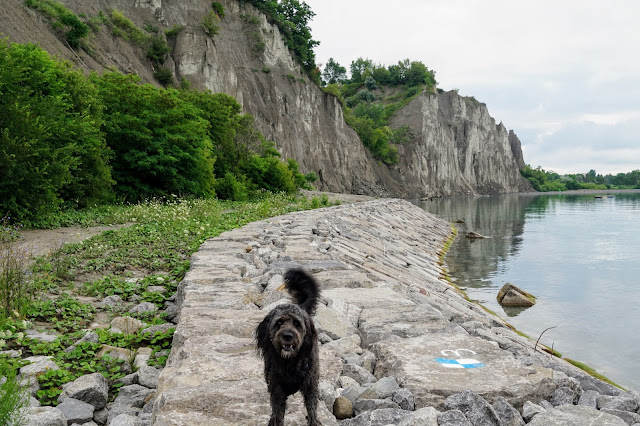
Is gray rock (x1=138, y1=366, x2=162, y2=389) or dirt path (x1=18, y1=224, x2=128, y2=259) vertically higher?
dirt path (x1=18, y1=224, x2=128, y2=259)

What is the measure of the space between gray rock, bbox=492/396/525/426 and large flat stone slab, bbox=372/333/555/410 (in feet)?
0.62

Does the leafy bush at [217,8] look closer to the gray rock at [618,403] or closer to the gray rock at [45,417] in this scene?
the gray rock at [45,417]

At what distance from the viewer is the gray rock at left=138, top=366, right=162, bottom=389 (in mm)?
4180

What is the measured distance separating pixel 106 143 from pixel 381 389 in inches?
876

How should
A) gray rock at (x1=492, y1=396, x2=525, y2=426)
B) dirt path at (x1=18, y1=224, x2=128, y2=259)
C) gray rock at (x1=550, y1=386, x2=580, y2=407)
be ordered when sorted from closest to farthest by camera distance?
1. gray rock at (x1=492, y1=396, x2=525, y2=426)
2. gray rock at (x1=550, y1=386, x2=580, y2=407)
3. dirt path at (x1=18, y1=224, x2=128, y2=259)

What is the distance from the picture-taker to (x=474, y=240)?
91.8ft

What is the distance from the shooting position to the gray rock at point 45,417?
3184 millimetres

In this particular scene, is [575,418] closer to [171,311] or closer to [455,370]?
[455,370]

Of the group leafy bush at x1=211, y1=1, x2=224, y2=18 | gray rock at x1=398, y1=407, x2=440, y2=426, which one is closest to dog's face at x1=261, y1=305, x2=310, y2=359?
gray rock at x1=398, y1=407, x2=440, y2=426

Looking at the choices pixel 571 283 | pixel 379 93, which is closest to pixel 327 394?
pixel 571 283

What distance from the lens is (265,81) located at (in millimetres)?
55219

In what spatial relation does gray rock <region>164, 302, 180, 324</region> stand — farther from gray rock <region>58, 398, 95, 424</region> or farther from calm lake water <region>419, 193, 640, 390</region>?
calm lake water <region>419, 193, 640, 390</region>

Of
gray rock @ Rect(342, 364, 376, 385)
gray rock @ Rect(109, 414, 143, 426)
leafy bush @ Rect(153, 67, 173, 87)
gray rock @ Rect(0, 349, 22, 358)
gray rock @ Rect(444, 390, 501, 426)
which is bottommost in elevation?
gray rock @ Rect(109, 414, 143, 426)

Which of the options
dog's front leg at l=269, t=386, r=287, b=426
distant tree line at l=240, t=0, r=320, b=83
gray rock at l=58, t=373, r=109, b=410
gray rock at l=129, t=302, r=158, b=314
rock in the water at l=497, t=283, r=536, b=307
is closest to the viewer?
dog's front leg at l=269, t=386, r=287, b=426
